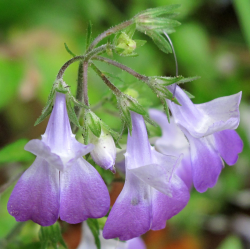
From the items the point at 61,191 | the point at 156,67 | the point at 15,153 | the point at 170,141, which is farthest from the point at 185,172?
the point at 156,67

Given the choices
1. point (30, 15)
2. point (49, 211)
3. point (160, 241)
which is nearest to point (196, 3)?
point (30, 15)

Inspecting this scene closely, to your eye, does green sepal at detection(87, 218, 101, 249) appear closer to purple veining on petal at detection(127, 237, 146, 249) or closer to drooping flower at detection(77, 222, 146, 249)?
drooping flower at detection(77, 222, 146, 249)

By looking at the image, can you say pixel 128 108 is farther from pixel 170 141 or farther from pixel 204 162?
pixel 170 141

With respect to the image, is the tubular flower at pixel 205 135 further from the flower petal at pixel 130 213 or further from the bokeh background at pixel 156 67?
the bokeh background at pixel 156 67

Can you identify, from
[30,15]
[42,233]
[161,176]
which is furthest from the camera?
[30,15]

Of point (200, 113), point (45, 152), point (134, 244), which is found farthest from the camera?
point (134, 244)

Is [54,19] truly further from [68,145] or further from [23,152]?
[68,145]
